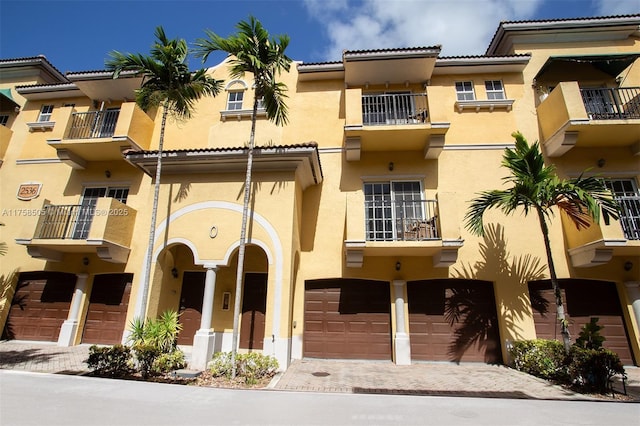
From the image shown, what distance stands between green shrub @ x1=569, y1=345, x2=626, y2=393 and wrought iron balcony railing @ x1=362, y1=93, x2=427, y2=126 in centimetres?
902

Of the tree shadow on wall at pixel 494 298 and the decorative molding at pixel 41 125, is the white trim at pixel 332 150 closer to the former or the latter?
the tree shadow on wall at pixel 494 298

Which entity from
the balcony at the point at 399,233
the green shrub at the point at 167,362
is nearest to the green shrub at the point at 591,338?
the balcony at the point at 399,233

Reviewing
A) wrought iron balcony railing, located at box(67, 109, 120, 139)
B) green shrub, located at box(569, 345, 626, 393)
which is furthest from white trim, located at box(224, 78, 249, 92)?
green shrub, located at box(569, 345, 626, 393)

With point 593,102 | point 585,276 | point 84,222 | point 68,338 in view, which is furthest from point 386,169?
point 68,338

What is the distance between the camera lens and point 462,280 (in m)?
11.2

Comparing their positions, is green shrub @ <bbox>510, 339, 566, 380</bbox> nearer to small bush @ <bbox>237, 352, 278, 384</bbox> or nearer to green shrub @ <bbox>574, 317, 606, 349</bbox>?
green shrub @ <bbox>574, 317, 606, 349</bbox>

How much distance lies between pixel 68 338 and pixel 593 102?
74.0 feet

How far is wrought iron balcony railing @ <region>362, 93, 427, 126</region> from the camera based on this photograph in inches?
490

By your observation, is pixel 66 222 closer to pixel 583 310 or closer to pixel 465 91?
pixel 465 91

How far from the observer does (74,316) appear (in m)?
12.1

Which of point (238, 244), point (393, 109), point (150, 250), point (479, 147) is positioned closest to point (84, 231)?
point (150, 250)

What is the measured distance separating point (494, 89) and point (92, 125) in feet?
58.2

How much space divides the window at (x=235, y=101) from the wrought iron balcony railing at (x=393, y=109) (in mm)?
5761

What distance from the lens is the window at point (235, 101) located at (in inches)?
564
